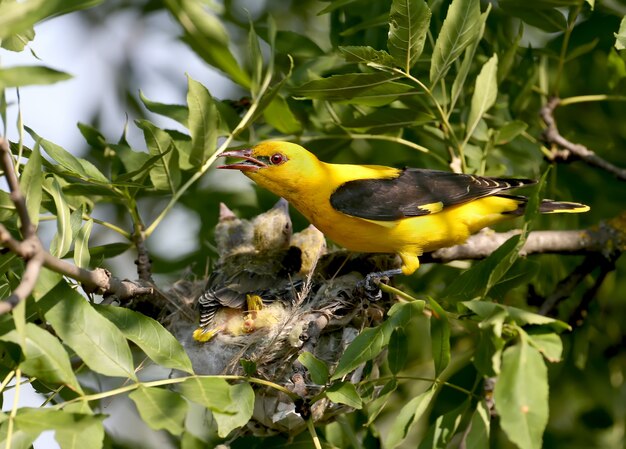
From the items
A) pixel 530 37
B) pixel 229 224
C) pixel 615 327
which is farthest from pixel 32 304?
pixel 530 37

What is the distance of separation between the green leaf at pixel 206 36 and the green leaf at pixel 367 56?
99 centimetres

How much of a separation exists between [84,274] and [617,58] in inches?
120

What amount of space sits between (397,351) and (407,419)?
24 centimetres

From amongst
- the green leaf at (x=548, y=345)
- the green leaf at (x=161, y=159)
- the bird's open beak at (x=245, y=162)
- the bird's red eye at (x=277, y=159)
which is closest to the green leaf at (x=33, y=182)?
the green leaf at (x=161, y=159)

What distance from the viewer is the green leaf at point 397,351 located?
112 inches

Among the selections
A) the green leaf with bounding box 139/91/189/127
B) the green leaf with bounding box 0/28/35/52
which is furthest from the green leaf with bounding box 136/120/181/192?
the green leaf with bounding box 0/28/35/52

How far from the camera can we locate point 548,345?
2332mm

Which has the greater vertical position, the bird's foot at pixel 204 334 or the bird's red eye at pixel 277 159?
the bird's red eye at pixel 277 159

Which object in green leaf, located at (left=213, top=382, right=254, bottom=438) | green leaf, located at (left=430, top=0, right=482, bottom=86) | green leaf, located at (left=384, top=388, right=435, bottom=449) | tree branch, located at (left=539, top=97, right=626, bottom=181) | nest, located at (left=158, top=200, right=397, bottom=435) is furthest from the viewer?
tree branch, located at (left=539, top=97, right=626, bottom=181)

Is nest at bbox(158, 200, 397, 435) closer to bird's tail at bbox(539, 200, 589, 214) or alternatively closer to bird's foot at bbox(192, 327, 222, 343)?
bird's foot at bbox(192, 327, 222, 343)

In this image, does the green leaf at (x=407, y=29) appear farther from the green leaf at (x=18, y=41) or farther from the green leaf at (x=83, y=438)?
the green leaf at (x=83, y=438)

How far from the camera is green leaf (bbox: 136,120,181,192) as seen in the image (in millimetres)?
3539

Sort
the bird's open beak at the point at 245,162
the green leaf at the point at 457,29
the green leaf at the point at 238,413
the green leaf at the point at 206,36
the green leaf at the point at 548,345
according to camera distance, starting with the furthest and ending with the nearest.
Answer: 1. the bird's open beak at the point at 245,162
2. the green leaf at the point at 206,36
3. the green leaf at the point at 457,29
4. the green leaf at the point at 238,413
5. the green leaf at the point at 548,345

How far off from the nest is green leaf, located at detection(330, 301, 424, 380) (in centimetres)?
63
